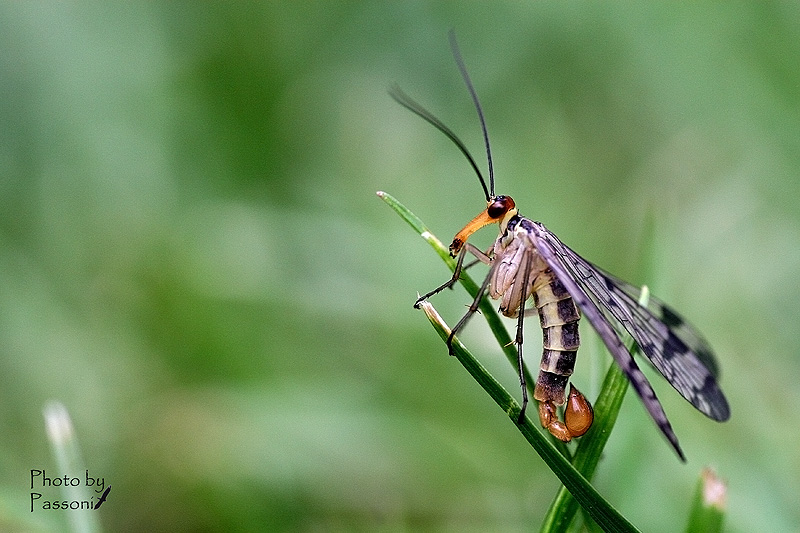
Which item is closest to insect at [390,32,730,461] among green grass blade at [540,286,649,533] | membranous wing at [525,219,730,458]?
membranous wing at [525,219,730,458]

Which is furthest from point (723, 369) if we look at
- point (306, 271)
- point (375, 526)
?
point (306, 271)

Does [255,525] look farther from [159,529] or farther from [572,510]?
[572,510]

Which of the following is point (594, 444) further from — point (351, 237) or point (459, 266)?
point (351, 237)

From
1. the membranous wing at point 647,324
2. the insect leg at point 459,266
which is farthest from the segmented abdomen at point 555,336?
the insect leg at point 459,266

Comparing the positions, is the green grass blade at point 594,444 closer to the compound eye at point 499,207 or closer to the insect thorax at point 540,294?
the insect thorax at point 540,294

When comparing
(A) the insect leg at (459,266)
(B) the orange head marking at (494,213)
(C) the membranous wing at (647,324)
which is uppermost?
(B) the orange head marking at (494,213)

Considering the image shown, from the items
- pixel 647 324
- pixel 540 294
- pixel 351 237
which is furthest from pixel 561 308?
pixel 351 237
